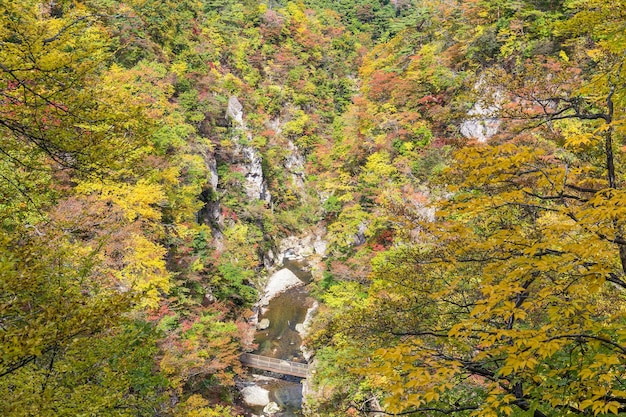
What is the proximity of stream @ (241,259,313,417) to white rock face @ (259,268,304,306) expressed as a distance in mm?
384

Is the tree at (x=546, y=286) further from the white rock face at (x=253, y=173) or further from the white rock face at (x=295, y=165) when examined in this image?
the white rock face at (x=295, y=165)

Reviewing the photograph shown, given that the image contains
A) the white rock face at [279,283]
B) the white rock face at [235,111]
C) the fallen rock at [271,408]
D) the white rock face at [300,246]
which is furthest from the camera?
the white rock face at [300,246]

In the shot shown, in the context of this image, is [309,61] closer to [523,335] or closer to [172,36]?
[172,36]

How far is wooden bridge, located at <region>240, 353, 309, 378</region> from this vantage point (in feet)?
61.7

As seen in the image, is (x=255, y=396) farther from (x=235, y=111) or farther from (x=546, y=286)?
(x=235, y=111)

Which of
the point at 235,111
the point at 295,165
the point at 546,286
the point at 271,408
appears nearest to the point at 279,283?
the point at 271,408

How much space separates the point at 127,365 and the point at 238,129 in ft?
88.9

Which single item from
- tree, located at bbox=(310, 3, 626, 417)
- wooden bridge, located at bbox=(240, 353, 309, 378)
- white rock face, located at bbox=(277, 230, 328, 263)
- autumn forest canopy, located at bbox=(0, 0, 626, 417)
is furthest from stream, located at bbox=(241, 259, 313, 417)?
tree, located at bbox=(310, 3, 626, 417)

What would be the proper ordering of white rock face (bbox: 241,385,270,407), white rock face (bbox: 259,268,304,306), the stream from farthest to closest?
white rock face (bbox: 259,268,304,306) < the stream < white rock face (bbox: 241,385,270,407)

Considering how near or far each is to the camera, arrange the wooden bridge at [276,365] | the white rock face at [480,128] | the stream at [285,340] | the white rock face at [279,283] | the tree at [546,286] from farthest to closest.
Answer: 1. the white rock face at [279,283]
2. the white rock face at [480,128]
3. the wooden bridge at [276,365]
4. the stream at [285,340]
5. the tree at [546,286]

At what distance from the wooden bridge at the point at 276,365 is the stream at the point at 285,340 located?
1.04 metres

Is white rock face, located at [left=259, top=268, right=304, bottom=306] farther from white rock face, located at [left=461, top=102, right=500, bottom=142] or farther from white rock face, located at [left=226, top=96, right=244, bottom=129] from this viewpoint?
white rock face, located at [left=461, top=102, right=500, bottom=142]

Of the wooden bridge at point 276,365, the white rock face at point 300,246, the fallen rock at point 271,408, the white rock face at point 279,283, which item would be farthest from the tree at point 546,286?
the white rock face at point 300,246

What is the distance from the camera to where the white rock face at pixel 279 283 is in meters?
26.9
